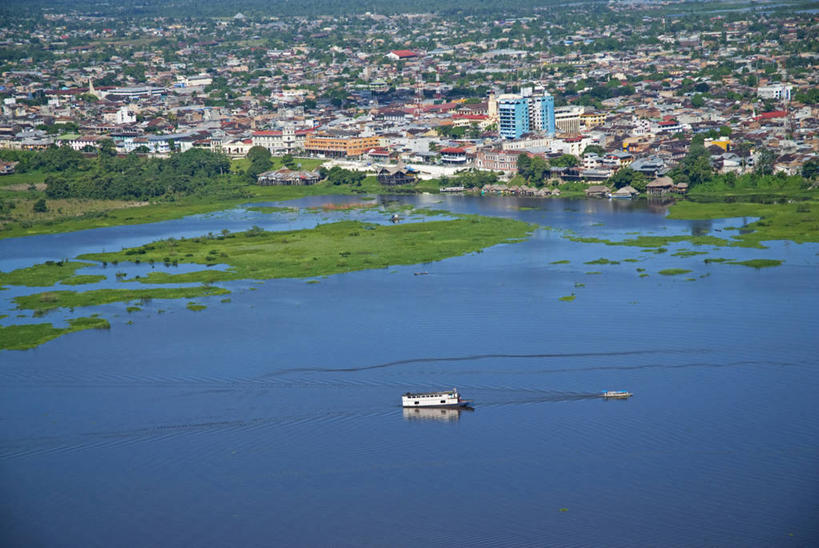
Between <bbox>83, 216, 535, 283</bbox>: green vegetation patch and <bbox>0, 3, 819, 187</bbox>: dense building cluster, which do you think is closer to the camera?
<bbox>83, 216, 535, 283</bbox>: green vegetation patch

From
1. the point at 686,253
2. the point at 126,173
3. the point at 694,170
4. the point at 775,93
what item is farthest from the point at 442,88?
the point at 686,253

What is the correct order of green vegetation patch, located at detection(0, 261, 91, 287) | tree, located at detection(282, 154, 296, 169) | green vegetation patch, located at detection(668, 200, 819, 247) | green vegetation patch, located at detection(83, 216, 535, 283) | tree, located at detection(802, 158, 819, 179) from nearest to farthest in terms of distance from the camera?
green vegetation patch, located at detection(0, 261, 91, 287)
green vegetation patch, located at detection(83, 216, 535, 283)
green vegetation patch, located at detection(668, 200, 819, 247)
tree, located at detection(802, 158, 819, 179)
tree, located at detection(282, 154, 296, 169)

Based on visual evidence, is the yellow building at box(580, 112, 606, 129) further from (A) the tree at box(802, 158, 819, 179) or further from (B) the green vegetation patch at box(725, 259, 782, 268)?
(B) the green vegetation patch at box(725, 259, 782, 268)

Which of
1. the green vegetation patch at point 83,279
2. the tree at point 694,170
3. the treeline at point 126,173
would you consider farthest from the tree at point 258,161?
the green vegetation patch at point 83,279

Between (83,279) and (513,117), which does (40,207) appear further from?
(513,117)

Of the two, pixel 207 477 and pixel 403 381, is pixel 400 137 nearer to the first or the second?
pixel 403 381

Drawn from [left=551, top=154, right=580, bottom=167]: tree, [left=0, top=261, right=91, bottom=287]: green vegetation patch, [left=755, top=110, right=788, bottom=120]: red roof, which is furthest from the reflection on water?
[left=755, top=110, right=788, bottom=120]: red roof

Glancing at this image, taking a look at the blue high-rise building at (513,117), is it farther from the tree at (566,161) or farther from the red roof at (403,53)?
the red roof at (403,53)
